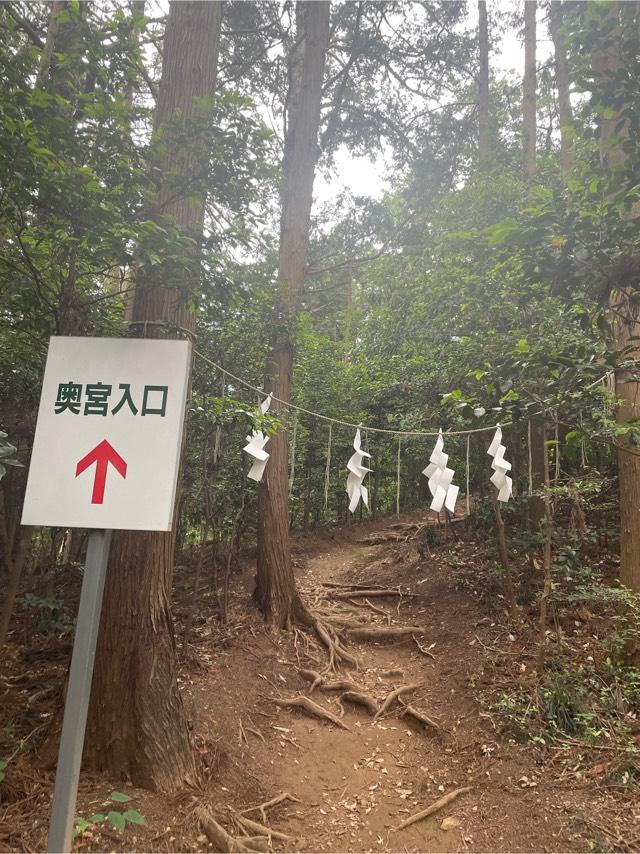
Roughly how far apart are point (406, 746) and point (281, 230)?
19.9ft

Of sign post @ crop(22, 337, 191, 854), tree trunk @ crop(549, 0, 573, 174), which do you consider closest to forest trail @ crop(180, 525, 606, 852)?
sign post @ crop(22, 337, 191, 854)

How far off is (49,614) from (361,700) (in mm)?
3143

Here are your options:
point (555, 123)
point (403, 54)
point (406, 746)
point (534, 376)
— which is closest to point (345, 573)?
point (406, 746)

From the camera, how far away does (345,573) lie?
8.65 metres

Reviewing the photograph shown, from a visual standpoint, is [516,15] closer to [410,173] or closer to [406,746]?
[410,173]

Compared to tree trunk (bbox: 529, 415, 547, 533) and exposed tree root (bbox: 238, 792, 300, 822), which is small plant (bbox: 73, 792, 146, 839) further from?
tree trunk (bbox: 529, 415, 547, 533)

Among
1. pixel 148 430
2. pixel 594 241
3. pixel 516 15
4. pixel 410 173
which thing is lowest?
pixel 148 430

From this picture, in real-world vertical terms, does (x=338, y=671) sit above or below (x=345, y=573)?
below

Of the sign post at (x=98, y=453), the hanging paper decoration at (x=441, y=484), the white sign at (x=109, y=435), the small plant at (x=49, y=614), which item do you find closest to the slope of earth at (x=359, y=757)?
the small plant at (x=49, y=614)

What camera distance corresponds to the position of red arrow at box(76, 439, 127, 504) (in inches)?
71.4

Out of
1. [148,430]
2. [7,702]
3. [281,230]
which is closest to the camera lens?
[148,430]

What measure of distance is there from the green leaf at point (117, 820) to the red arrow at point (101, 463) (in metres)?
1.81

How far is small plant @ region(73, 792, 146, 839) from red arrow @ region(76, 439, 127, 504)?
1.82 m

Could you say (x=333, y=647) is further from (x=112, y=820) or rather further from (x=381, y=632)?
(x=112, y=820)
